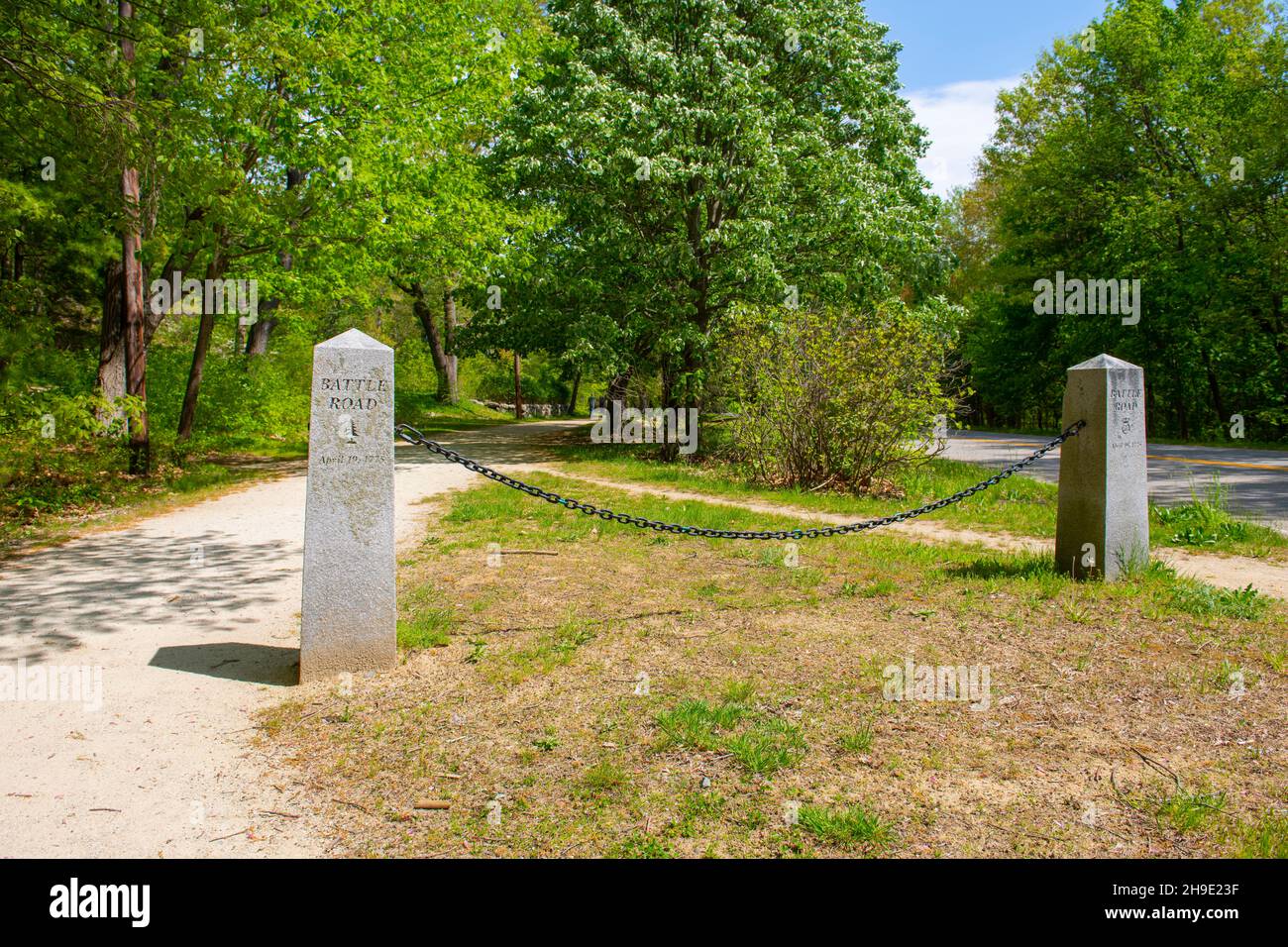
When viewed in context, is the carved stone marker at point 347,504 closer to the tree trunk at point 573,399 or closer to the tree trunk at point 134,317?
the tree trunk at point 134,317

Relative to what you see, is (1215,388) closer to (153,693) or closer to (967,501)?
(967,501)

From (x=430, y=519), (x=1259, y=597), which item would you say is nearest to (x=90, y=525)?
(x=430, y=519)

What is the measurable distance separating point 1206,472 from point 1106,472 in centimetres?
Answer: 913

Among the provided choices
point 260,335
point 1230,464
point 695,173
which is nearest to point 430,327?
point 260,335

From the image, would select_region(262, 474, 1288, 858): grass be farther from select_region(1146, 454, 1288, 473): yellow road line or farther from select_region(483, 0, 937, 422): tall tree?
select_region(483, 0, 937, 422): tall tree

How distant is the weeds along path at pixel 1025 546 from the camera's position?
6480 millimetres

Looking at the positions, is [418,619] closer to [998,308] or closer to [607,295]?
[607,295]

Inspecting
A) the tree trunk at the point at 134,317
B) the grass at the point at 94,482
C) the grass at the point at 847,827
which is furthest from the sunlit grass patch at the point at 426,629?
the tree trunk at the point at 134,317

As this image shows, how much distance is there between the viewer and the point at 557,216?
17516 millimetres

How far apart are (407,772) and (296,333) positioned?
18994 mm

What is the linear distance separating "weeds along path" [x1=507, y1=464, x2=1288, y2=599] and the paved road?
1.97 m

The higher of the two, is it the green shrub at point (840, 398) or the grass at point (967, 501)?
the green shrub at point (840, 398)

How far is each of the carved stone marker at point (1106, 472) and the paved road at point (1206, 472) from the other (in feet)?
11.7

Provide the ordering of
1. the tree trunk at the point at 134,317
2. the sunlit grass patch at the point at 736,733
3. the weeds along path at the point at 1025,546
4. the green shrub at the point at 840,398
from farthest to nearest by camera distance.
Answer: the tree trunk at the point at 134,317
the green shrub at the point at 840,398
the weeds along path at the point at 1025,546
the sunlit grass patch at the point at 736,733
